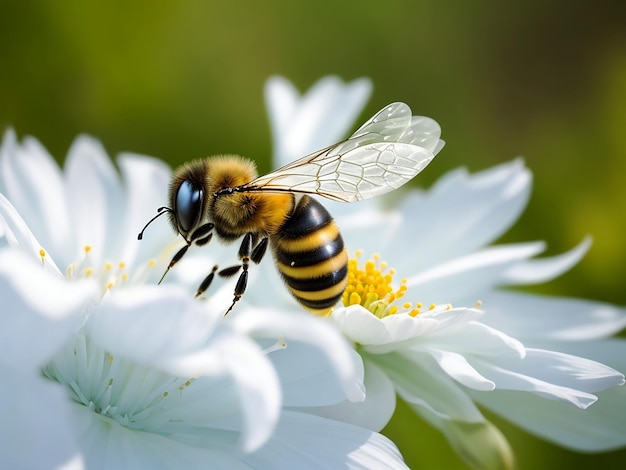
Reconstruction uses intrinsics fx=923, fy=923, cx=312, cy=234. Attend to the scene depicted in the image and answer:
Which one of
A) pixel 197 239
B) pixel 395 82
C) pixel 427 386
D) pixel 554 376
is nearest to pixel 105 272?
pixel 197 239

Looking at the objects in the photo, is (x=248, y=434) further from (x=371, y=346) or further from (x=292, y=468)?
(x=371, y=346)

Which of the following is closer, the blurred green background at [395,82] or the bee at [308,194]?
the bee at [308,194]

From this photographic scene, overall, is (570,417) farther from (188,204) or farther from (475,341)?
(188,204)

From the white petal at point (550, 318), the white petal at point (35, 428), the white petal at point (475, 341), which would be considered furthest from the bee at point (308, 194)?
the white petal at point (35, 428)

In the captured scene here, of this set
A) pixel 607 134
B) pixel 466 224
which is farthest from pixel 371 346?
pixel 607 134

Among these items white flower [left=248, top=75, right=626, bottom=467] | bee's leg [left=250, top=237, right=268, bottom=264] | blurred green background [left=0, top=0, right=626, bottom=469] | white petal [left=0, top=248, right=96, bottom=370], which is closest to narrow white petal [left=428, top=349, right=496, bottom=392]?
white flower [left=248, top=75, right=626, bottom=467]

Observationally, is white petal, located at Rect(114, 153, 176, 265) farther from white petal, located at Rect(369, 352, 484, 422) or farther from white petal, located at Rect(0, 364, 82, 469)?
white petal, located at Rect(0, 364, 82, 469)

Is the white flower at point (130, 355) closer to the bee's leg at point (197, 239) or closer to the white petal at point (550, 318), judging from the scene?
the bee's leg at point (197, 239)
